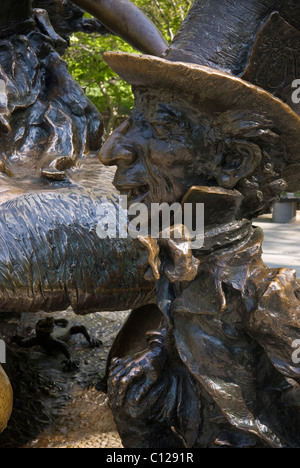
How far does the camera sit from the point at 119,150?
1.71 meters

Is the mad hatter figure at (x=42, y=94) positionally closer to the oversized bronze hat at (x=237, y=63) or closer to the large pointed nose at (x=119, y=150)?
the large pointed nose at (x=119, y=150)

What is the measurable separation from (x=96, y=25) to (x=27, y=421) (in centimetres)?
251

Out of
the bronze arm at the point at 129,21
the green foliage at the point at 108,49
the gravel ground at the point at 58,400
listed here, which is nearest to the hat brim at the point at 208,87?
the gravel ground at the point at 58,400

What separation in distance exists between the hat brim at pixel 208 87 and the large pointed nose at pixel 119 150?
168 millimetres

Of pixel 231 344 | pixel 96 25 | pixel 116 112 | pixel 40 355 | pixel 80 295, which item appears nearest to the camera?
pixel 231 344

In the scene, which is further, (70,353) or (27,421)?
(70,353)

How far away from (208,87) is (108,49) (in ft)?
29.9

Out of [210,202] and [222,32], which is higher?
[222,32]

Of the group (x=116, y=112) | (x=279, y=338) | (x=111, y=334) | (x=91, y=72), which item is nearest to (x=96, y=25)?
(x=111, y=334)

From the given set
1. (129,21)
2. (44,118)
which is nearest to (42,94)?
(44,118)

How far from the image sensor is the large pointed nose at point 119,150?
1702 mm

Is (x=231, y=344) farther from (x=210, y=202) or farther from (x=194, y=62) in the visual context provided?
(x=194, y=62)
